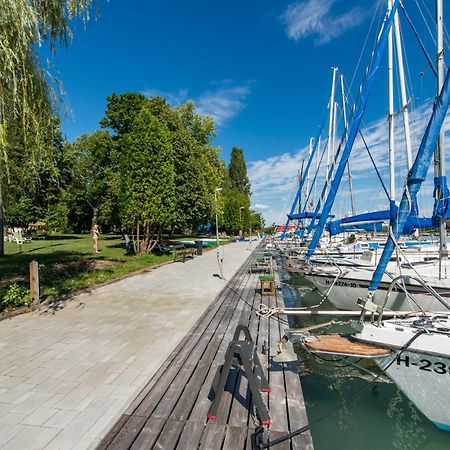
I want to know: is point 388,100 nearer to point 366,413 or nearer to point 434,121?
point 434,121

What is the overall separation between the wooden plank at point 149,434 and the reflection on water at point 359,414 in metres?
1.85

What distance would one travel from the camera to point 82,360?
529cm

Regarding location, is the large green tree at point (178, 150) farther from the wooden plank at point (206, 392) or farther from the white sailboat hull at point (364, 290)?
the wooden plank at point (206, 392)

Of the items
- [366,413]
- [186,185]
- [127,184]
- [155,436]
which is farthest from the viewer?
[186,185]

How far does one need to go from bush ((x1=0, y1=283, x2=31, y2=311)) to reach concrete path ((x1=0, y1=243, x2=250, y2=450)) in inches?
27.5

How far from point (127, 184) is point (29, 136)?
12.2 metres

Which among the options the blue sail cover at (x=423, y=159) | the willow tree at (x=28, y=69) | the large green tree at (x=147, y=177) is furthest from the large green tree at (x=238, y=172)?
the willow tree at (x=28, y=69)

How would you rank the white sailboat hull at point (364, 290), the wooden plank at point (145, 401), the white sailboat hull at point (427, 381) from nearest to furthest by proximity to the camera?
the wooden plank at point (145, 401) → the white sailboat hull at point (427, 381) → the white sailboat hull at point (364, 290)

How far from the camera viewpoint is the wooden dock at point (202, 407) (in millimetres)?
3254

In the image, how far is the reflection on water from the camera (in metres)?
4.43

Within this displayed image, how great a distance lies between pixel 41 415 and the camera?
3.71 metres

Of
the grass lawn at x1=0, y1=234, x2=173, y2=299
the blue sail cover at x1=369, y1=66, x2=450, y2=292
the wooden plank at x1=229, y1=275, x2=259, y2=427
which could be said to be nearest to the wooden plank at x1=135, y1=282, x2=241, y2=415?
the wooden plank at x1=229, y1=275, x2=259, y2=427

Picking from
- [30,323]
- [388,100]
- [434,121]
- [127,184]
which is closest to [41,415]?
[30,323]

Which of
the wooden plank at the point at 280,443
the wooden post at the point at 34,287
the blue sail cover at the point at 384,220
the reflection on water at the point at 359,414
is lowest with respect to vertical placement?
the reflection on water at the point at 359,414
